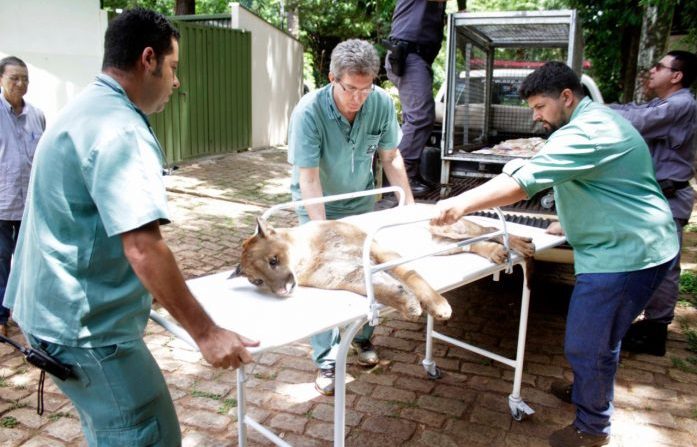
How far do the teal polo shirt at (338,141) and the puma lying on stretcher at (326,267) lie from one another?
30.8 inches

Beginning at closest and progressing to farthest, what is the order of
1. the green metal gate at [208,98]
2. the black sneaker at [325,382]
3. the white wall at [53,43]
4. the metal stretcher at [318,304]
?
the metal stretcher at [318,304] < the black sneaker at [325,382] < the white wall at [53,43] < the green metal gate at [208,98]

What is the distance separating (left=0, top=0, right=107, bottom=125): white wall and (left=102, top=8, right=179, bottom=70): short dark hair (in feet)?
26.2

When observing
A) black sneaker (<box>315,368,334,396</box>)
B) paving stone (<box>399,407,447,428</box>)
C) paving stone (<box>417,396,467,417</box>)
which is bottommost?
paving stone (<box>399,407,447,428</box>)

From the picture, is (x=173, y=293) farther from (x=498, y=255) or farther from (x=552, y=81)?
(x=552, y=81)

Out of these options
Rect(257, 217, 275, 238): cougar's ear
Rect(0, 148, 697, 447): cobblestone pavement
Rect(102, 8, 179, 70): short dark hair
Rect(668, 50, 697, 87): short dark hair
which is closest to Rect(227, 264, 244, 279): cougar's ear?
Rect(257, 217, 275, 238): cougar's ear

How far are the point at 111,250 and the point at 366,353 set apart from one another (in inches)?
110

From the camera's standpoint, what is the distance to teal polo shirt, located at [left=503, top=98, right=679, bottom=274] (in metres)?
2.91

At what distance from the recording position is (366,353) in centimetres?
446

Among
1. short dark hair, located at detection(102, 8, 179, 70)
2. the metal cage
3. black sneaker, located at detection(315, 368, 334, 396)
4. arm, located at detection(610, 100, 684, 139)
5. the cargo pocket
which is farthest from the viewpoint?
the metal cage

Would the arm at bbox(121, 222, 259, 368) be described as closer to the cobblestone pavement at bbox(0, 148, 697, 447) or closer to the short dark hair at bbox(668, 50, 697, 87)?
the cobblestone pavement at bbox(0, 148, 697, 447)

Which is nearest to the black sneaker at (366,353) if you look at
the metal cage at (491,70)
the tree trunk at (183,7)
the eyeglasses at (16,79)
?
the metal cage at (491,70)

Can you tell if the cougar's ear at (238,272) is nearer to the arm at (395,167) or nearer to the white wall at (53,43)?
the arm at (395,167)

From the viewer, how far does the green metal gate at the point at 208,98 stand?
12367 mm

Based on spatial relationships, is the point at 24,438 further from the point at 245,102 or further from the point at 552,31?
the point at 245,102
